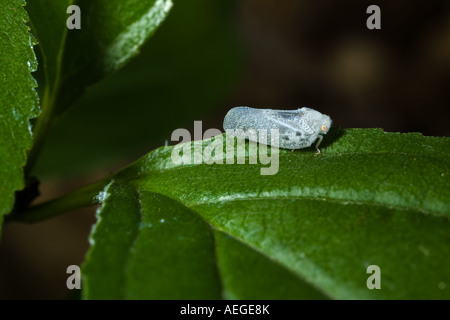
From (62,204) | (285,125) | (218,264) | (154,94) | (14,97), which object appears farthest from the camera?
(154,94)

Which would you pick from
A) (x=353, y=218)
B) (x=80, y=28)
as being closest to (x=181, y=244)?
(x=353, y=218)

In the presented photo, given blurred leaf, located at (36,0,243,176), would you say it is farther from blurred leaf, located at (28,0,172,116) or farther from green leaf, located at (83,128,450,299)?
green leaf, located at (83,128,450,299)

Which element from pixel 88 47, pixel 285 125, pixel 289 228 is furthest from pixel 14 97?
pixel 285 125

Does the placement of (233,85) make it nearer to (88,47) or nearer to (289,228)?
(88,47)

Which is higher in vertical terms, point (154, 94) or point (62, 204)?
point (154, 94)

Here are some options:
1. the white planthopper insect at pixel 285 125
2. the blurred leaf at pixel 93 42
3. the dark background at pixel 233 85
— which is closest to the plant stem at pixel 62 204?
the blurred leaf at pixel 93 42

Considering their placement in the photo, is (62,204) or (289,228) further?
(62,204)

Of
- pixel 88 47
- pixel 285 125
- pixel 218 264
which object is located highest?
pixel 88 47
